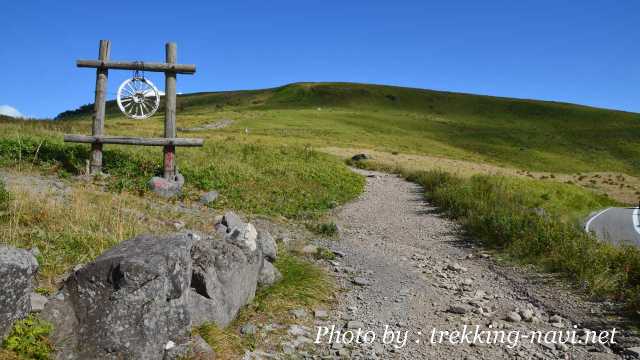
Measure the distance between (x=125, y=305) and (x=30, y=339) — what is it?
83 cm

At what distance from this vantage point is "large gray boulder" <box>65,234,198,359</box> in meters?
4.74

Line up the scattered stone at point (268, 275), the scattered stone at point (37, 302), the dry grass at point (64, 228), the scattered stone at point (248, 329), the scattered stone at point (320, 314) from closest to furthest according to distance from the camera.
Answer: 1. the scattered stone at point (37, 302)
2. the scattered stone at point (248, 329)
3. the dry grass at point (64, 228)
4. the scattered stone at point (320, 314)
5. the scattered stone at point (268, 275)

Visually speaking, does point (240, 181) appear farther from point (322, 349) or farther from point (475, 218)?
point (322, 349)

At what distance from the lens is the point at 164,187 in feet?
48.7

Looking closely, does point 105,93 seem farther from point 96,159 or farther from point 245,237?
point 245,237

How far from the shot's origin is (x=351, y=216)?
1653 cm

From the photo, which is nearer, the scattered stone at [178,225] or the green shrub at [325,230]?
the scattered stone at [178,225]

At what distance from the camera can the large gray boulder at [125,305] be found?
474 cm

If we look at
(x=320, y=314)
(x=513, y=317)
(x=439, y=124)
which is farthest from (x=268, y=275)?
(x=439, y=124)

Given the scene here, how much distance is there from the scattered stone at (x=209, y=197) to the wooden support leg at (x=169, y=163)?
1.51 meters

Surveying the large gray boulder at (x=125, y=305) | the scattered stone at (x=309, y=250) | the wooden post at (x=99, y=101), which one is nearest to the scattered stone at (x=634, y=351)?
the large gray boulder at (x=125, y=305)

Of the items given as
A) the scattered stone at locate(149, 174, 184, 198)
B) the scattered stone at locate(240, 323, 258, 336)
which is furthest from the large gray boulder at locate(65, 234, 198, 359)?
the scattered stone at locate(149, 174, 184, 198)

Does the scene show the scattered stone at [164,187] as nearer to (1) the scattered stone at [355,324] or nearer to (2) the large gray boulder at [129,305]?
(1) the scattered stone at [355,324]

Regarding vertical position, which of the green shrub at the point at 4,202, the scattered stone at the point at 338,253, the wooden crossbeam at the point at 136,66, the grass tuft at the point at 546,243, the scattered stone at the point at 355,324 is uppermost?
the wooden crossbeam at the point at 136,66
